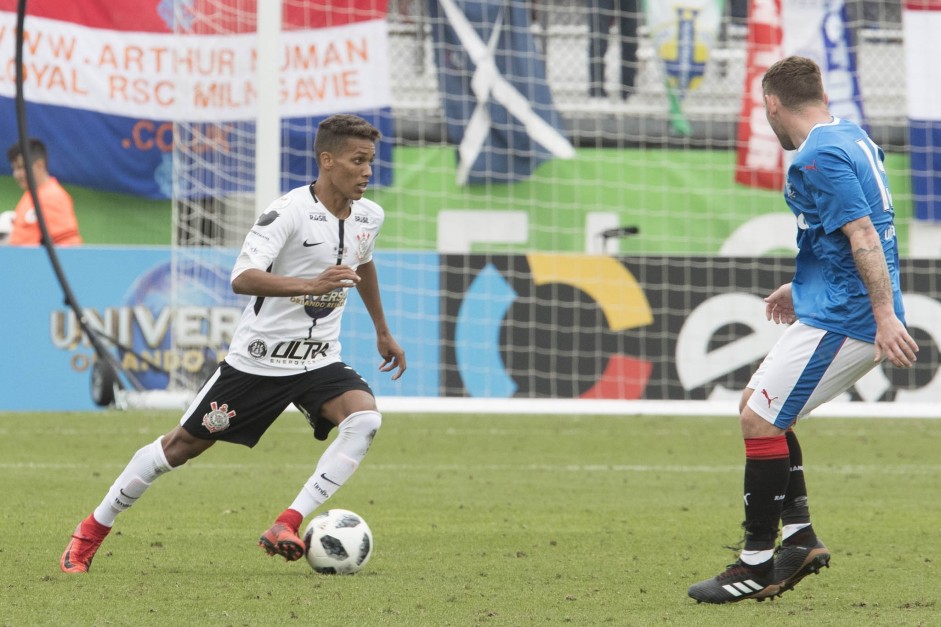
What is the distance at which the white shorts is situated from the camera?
16.4 ft

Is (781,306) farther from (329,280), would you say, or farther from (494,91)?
(494,91)

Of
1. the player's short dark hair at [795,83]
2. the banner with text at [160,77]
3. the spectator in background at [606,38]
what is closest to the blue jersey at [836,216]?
the player's short dark hair at [795,83]

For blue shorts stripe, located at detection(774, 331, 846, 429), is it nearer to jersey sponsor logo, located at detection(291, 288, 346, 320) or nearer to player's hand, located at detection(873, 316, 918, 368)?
player's hand, located at detection(873, 316, 918, 368)

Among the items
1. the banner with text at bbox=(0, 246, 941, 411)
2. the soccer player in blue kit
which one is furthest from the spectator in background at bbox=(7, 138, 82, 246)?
the soccer player in blue kit

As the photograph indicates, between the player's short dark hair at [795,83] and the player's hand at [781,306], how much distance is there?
A: 0.73 m

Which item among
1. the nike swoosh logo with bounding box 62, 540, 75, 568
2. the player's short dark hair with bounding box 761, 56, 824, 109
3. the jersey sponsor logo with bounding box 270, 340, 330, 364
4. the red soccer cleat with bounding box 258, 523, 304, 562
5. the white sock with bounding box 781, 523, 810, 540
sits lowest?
the nike swoosh logo with bounding box 62, 540, 75, 568

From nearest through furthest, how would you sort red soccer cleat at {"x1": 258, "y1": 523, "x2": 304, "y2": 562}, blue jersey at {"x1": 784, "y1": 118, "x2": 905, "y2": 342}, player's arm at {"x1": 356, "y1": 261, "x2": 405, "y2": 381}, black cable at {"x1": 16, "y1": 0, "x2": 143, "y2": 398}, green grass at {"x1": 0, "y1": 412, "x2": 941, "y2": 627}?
blue jersey at {"x1": 784, "y1": 118, "x2": 905, "y2": 342}, green grass at {"x1": 0, "y1": 412, "x2": 941, "y2": 627}, red soccer cleat at {"x1": 258, "y1": 523, "x2": 304, "y2": 562}, player's arm at {"x1": 356, "y1": 261, "x2": 405, "y2": 381}, black cable at {"x1": 16, "y1": 0, "x2": 143, "y2": 398}

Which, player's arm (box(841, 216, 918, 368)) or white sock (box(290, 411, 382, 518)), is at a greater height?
player's arm (box(841, 216, 918, 368))

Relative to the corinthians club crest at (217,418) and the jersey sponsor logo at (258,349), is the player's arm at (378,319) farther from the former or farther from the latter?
the corinthians club crest at (217,418)

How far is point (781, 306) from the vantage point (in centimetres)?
560

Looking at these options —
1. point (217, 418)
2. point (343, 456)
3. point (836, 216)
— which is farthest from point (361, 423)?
point (836, 216)

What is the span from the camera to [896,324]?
4766 millimetres

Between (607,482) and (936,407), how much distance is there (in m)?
4.31

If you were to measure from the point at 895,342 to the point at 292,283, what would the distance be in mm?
2063
